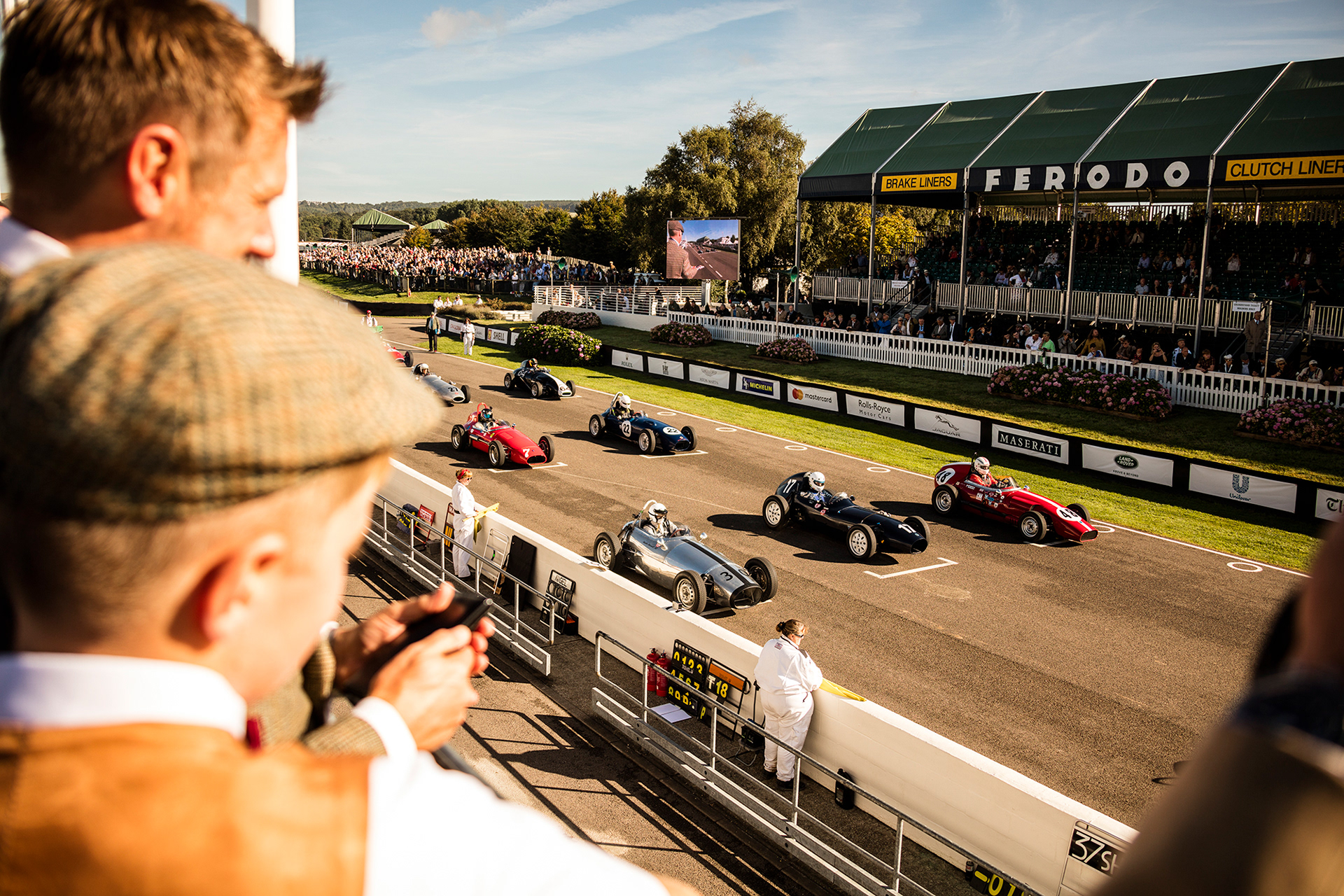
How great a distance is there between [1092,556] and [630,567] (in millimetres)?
9556

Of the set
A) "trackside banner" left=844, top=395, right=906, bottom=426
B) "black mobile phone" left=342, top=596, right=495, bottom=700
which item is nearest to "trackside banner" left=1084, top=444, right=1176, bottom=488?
"trackside banner" left=844, top=395, right=906, bottom=426

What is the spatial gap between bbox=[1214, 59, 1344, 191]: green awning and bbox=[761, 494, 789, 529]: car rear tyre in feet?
73.6

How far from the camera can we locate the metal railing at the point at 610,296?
200 ft

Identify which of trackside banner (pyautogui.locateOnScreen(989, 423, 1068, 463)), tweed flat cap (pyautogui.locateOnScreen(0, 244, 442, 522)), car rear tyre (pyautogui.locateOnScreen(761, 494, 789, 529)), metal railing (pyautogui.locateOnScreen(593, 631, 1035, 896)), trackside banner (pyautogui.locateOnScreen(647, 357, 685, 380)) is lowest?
metal railing (pyautogui.locateOnScreen(593, 631, 1035, 896))

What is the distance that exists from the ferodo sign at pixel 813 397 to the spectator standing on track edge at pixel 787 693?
2244cm

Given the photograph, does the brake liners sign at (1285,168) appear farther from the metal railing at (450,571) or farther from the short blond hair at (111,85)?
the short blond hair at (111,85)

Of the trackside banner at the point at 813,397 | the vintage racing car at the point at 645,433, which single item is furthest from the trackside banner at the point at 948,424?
the vintage racing car at the point at 645,433

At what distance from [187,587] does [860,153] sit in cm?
4572

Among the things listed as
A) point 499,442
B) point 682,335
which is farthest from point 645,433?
point 682,335

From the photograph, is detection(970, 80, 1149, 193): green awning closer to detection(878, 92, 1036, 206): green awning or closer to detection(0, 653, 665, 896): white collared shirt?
detection(878, 92, 1036, 206): green awning

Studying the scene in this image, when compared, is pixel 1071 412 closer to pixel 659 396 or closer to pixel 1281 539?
pixel 1281 539

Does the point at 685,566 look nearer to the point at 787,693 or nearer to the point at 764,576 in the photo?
the point at 764,576

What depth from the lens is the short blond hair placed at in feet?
4.96

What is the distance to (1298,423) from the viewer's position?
25172mm
